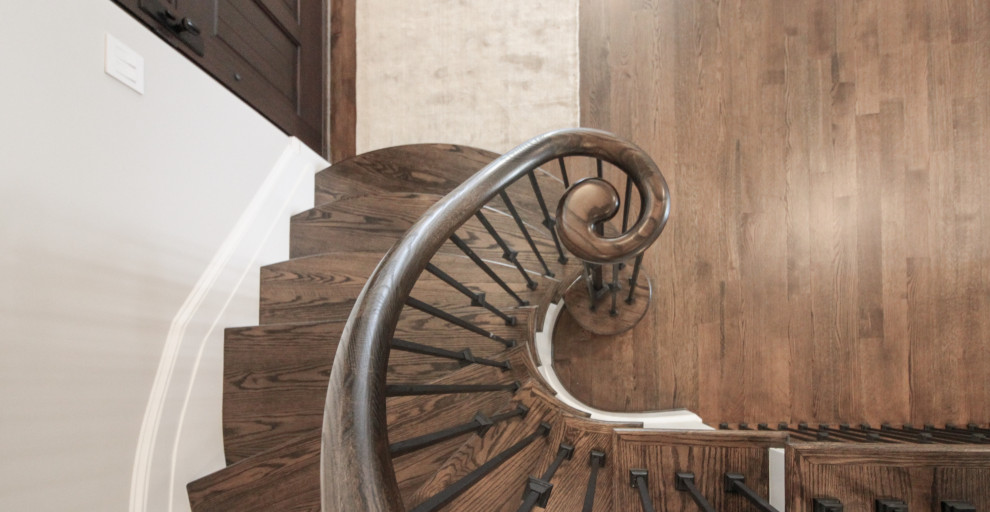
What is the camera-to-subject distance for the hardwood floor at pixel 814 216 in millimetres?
2283

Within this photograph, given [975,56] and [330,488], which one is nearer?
[330,488]

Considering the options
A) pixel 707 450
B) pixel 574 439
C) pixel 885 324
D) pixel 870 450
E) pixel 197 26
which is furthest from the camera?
pixel 885 324

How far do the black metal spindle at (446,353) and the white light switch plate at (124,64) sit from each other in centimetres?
111

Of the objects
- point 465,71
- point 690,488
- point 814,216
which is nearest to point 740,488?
point 690,488

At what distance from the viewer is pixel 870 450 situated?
90 cm

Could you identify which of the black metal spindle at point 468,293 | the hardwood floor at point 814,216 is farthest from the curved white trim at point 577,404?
the black metal spindle at point 468,293

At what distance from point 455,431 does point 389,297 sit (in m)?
0.47

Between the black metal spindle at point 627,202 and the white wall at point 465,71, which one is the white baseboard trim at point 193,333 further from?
the black metal spindle at point 627,202

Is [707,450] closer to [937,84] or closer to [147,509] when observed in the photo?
[147,509]

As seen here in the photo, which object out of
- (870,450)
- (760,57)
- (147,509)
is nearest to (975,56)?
(760,57)

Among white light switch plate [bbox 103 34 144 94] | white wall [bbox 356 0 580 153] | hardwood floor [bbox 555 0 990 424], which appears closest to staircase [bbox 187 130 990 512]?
hardwood floor [bbox 555 0 990 424]

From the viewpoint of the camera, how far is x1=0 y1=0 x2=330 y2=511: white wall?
1.14 m

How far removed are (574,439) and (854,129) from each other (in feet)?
7.04

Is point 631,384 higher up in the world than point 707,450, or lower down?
lower down
